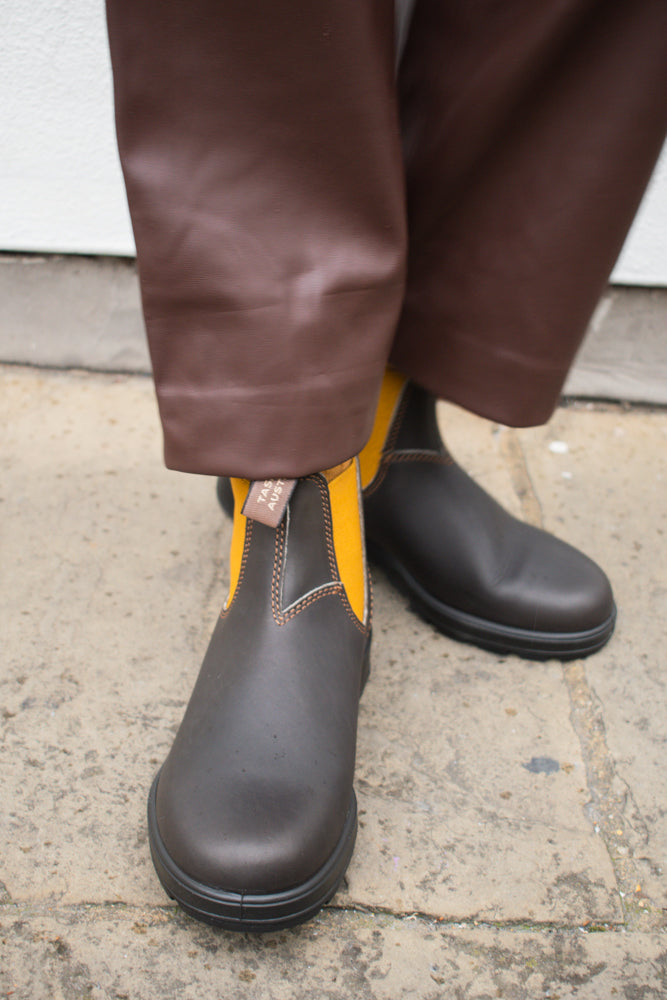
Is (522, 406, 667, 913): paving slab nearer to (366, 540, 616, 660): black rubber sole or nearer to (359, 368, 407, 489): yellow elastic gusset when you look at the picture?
(366, 540, 616, 660): black rubber sole

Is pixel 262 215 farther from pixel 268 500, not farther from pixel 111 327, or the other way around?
pixel 111 327

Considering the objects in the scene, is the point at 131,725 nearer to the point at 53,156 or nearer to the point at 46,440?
the point at 46,440

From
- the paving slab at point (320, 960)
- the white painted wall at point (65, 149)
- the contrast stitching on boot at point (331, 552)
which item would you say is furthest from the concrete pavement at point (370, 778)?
the white painted wall at point (65, 149)

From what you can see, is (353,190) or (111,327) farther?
(111,327)

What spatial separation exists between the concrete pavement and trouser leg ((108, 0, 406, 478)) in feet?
1.05

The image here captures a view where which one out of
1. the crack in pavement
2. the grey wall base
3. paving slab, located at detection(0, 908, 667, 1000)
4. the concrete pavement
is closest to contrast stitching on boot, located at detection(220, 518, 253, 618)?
the concrete pavement

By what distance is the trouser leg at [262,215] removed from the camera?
521mm

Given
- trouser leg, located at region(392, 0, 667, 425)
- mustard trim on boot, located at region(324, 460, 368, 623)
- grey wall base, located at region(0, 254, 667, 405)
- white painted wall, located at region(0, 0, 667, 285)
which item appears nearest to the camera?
trouser leg, located at region(392, 0, 667, 425)

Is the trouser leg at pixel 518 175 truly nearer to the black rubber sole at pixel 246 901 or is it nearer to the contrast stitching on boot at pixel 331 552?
the contrast stitching on boot at pixel 331 552

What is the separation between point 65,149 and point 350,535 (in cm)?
96

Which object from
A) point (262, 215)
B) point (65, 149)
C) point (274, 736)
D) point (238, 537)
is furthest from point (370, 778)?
point (65, 149)

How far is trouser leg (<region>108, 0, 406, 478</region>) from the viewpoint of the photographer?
52 cm

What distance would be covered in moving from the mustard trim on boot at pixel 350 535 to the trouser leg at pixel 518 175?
6.0 inches

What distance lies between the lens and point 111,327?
1.42 metres
